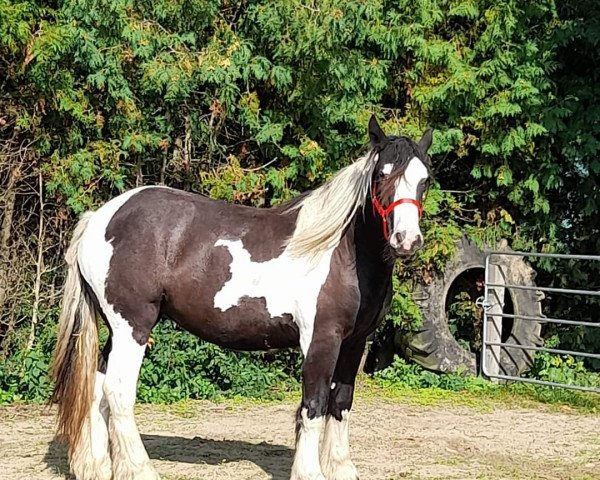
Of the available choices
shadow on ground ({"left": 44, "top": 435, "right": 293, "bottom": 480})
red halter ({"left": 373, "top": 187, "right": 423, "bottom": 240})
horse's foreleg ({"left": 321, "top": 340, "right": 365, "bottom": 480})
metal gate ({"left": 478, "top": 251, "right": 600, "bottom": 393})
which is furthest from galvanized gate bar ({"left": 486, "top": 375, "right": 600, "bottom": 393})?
red halter ({"left": 373, "top": 187, "right": 423, "bottom": 240})

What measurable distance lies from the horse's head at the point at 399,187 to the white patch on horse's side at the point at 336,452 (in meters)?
1.11

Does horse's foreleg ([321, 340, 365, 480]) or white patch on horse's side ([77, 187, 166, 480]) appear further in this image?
horse's foreleg ([321, 340, 365, 480])

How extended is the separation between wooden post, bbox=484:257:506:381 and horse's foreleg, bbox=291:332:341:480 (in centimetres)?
428

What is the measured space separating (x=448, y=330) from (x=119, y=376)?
14.6 feet

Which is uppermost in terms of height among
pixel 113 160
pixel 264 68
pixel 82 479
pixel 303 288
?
pixel 264 68

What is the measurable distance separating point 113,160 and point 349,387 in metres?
3.48

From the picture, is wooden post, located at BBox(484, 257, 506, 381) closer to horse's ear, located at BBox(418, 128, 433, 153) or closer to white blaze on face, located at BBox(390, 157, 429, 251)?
horse's ear, located at BBox(418, 128, 433, 153)

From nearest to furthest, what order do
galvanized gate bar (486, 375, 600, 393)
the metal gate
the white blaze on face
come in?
the white blaze on face, galvanized gate bar (486, 375, 600, 393), the metal gate

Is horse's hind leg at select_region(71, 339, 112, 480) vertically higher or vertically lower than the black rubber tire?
A: lower

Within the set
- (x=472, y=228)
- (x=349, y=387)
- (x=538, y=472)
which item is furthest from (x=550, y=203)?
(x=349, y=387)

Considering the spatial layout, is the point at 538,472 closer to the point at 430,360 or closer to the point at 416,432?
the point at 416,432

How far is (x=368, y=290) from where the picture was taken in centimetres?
438

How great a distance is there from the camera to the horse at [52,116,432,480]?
4324mm

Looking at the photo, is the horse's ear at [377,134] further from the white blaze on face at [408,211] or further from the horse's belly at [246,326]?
the horse's belly at [246,326]
